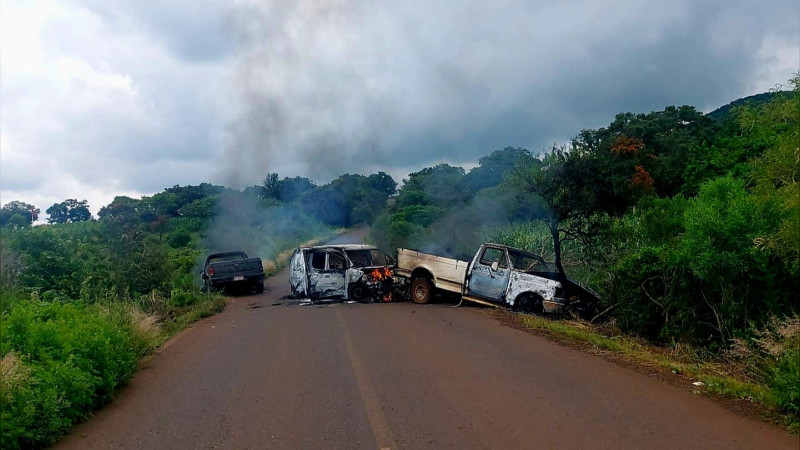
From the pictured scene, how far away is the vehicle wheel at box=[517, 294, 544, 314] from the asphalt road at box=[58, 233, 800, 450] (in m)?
3.61

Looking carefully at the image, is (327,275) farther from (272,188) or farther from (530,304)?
(272,188)

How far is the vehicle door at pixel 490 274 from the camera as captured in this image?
1711 centimetres

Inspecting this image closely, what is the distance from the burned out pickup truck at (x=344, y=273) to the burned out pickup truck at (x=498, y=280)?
0.84 m

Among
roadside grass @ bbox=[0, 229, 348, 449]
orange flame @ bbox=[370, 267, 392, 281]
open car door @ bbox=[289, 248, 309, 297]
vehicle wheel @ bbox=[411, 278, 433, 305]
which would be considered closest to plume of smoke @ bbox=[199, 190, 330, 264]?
open car door @ bbox=[289, 248, 309, 297]

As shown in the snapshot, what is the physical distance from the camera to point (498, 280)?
17.2 metres

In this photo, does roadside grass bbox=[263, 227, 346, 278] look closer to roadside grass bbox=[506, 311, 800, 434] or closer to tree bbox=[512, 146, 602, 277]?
tree bbox=[512, 146, 602, 277]

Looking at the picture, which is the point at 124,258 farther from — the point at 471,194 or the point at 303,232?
the point at 303,232

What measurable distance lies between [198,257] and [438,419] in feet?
85.1

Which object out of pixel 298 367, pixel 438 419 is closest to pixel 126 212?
pixel 298 367

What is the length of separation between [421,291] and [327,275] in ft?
10.9

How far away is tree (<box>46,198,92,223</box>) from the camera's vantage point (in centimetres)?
2039

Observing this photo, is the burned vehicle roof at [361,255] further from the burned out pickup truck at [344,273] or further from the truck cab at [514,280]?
the truck cab at [514,280]

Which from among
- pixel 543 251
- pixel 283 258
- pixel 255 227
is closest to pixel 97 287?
pixel 543 251

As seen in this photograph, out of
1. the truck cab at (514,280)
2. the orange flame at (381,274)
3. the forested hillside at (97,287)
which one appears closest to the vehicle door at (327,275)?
the orange flame at (381,274)
